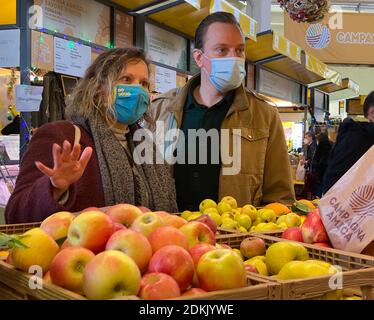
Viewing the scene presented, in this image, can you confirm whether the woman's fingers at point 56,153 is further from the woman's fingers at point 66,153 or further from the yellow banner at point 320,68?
the yellow banner at point 320,68

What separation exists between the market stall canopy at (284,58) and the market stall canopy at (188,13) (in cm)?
123

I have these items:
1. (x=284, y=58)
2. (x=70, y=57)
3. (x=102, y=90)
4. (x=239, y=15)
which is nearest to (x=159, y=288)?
(x=102, y=90)

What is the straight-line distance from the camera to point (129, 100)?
2514 millimetres

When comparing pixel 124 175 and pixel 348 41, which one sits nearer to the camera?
pixel 124 175

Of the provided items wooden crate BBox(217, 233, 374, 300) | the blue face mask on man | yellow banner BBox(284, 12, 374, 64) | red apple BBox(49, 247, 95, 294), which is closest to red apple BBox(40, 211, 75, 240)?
red apple BBox(49, 247, 95, 294)

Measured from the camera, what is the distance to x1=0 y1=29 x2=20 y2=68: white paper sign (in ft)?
13.6

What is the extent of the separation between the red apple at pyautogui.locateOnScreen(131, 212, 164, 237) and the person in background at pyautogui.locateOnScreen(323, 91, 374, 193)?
331 cm

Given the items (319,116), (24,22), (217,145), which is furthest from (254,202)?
(319,116)

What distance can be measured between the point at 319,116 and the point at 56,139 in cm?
1222

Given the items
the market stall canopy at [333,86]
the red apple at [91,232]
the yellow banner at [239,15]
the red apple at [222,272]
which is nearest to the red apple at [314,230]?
the red apple at [222,272]

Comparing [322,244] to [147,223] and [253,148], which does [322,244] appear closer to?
[147,223]

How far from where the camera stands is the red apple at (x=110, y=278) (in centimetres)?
107

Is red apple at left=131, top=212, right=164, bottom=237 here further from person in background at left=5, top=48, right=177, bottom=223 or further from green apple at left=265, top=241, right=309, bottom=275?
person in background at left=5, top=48, right=177, bottom=223

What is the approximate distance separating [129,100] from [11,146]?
2184 mm
